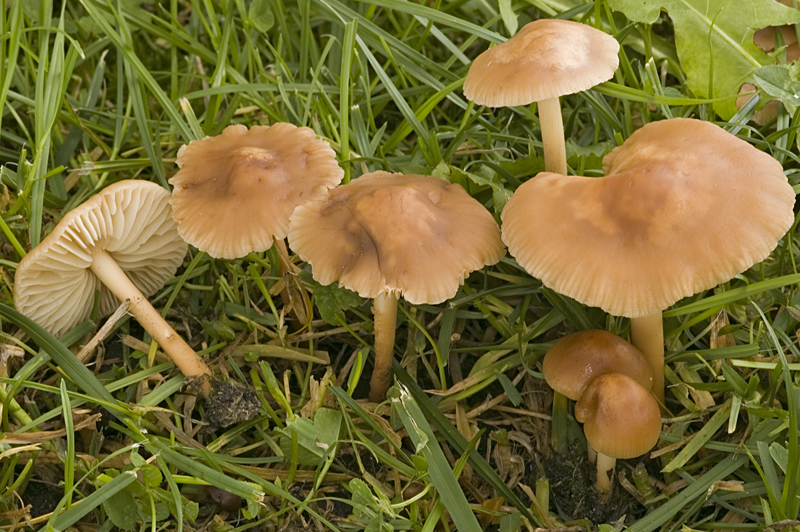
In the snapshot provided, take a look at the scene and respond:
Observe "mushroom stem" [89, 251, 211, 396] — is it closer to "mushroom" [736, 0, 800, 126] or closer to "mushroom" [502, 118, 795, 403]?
"mushroom" [502, 118, 795, 403]

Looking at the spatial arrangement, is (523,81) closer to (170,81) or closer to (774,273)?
(774,273)

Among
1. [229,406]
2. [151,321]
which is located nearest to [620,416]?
[229,406]

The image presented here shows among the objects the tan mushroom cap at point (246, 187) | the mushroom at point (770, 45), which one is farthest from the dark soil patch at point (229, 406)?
the mushroom at point (770, 45)

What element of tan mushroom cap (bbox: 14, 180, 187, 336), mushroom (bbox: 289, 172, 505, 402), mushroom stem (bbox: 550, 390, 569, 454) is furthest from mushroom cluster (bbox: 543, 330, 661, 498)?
tan mushroom cap (bbox: 14, 180, 187, 336)

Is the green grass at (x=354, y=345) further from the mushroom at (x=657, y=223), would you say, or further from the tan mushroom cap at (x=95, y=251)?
the mushroom at (x=657, y=223)

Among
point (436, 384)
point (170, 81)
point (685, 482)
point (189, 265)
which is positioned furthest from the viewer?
point (170, 81)

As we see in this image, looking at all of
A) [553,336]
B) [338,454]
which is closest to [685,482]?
[553,336]
